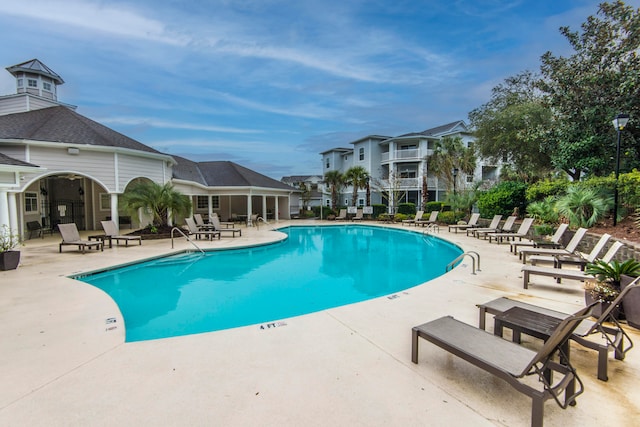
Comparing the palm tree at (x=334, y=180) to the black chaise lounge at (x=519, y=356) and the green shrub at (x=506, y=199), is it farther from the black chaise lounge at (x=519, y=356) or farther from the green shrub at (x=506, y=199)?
the black chaise lounge at (x=519, y=356)

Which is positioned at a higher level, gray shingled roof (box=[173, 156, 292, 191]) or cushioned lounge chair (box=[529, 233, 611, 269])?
gray shingled roof (box=[173, 156, 292, 191])

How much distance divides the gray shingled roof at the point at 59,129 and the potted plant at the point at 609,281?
16588 mm

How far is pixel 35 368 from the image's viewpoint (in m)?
3.15

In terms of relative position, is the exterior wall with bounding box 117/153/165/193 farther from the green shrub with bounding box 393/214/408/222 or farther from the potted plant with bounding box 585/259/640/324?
the potted plant with bounding box 585/259/640/324

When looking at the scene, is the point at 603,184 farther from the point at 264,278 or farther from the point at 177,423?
the point at 177,423

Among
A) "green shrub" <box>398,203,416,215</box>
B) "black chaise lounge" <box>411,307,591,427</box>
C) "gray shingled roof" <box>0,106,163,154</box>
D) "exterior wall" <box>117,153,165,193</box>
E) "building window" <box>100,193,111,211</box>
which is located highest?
"gray shingled roof" <box>0,106,163,154</box>

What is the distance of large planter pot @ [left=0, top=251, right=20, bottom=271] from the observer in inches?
302

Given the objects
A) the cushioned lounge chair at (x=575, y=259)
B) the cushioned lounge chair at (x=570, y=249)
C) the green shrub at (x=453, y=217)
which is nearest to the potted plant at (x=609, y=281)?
the cushioned lounge chair at (x=575, y=259)

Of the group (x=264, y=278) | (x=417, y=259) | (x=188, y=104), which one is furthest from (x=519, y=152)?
(x=188, y=104)

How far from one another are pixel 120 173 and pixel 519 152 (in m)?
22.3

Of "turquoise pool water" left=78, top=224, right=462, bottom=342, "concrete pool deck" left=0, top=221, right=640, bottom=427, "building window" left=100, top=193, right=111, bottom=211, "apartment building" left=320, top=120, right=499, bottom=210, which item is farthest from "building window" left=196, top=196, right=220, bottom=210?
"concrete pool deck" left=0, top=221, right=640, bottom=427

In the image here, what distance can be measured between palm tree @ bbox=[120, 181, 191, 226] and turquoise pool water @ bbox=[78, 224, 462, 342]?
4.71 m

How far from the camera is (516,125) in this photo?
18.2m

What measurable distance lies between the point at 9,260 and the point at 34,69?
1969cm
